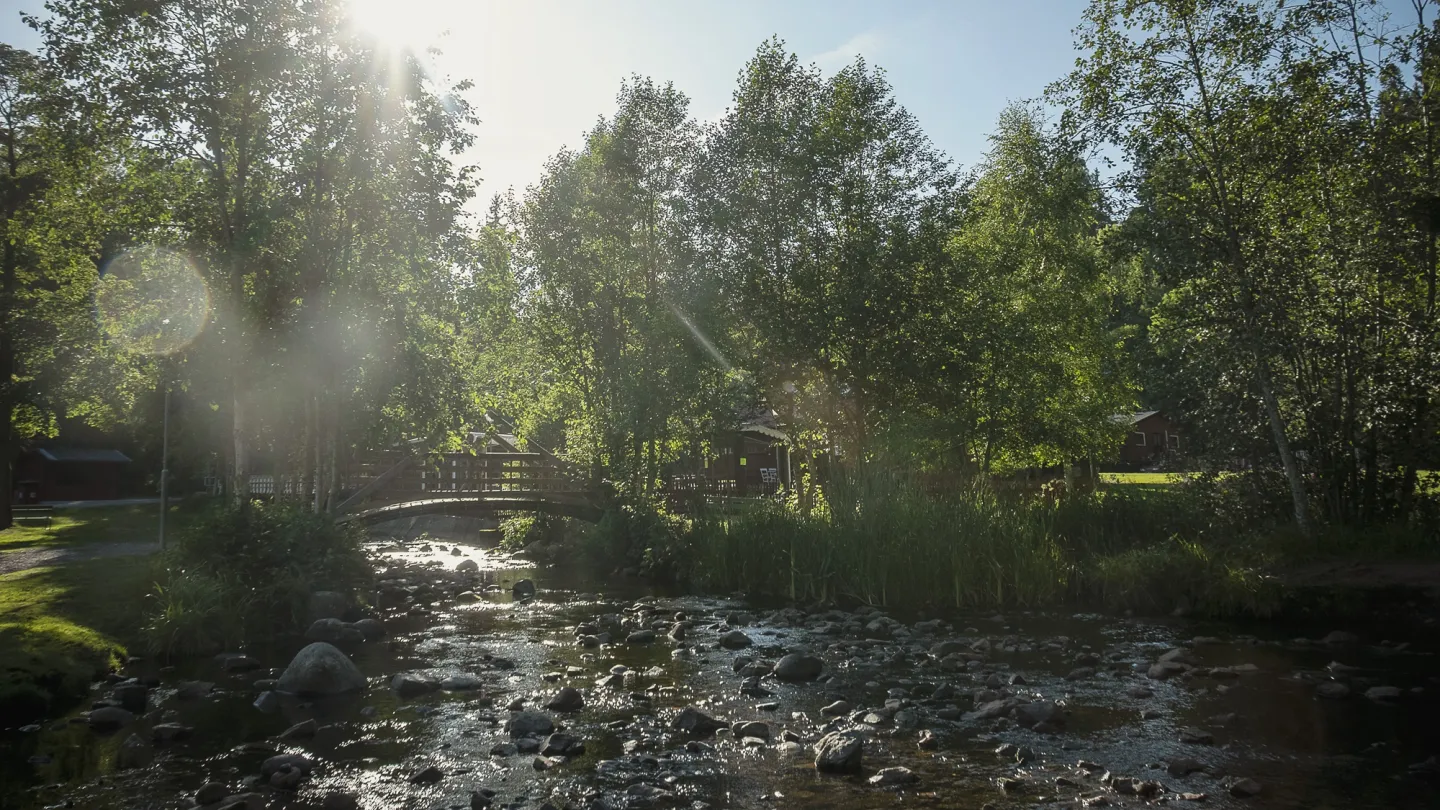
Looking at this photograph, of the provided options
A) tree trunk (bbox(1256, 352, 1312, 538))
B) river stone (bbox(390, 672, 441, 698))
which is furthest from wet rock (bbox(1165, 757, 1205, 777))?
tree trunk (bbox(1256, 352, 1312, 538))

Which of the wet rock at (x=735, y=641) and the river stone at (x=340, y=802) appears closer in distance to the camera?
the river stone at (x=340, y=802)

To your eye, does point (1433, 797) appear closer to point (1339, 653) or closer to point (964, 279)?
point (1339, 653)

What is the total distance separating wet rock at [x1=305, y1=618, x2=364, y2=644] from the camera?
16688 mm

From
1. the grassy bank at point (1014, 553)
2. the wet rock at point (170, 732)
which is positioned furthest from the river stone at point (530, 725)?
the grassy bank at point (1014, 553)

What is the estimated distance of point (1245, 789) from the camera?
8047 mm

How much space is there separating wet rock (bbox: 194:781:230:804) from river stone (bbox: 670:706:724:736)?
443 cm

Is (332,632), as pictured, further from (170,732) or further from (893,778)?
(893,778)

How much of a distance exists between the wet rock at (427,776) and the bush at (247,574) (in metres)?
8.15

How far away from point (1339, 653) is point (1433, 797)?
6.71 m

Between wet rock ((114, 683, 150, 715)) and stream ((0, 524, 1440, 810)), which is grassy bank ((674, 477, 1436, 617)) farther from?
wet rock ((114, 683, 150, 715))

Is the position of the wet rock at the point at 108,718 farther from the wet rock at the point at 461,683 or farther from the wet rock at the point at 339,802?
the wet rock at the point at 339,802

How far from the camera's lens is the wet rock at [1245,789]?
802 centimetres

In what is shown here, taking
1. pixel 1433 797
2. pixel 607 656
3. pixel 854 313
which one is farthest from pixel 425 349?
pixel 1433 797

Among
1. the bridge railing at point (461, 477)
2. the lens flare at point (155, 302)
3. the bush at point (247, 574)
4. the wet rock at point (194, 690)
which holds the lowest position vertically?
the wet rock at point (194, 690)
